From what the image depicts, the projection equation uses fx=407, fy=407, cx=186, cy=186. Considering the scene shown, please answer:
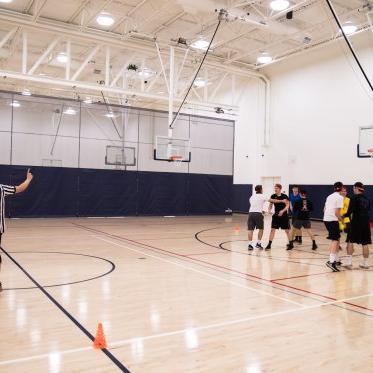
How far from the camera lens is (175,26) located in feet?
58.2

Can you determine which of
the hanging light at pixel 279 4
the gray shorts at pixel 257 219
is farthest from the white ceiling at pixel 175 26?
the gray shorts at pixel 257 219

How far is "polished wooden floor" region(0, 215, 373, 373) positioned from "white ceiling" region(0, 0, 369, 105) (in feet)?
29.6

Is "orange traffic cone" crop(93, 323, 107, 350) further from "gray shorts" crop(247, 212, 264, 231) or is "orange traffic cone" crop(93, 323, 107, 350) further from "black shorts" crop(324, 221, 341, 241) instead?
"gray shorts" crop(247, 212, 264, 231)

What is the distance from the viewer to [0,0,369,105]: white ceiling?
50.0 feet

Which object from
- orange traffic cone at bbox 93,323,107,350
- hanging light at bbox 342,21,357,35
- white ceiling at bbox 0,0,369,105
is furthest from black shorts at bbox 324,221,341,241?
hanging light at bbox 342,21,357,35

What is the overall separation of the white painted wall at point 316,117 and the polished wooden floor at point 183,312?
32.8 feet

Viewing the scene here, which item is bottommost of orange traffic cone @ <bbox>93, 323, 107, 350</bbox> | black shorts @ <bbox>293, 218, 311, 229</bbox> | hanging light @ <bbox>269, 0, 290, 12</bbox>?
orange traffic cone @ <bbox>93, 323, 107, 350</bbox>

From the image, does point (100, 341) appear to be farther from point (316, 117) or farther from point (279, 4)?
point (316, 117)

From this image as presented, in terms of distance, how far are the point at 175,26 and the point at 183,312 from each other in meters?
15.3

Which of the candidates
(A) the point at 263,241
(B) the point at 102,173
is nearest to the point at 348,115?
(A) the point at 263,241

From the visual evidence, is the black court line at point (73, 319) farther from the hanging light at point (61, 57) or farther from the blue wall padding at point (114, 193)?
the hanging light at point (61, 57)

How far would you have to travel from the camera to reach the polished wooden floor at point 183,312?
3656mm

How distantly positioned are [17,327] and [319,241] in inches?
396

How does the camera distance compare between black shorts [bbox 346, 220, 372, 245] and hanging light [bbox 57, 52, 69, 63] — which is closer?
black shorts [bbox 346, 220, 372, 245]
